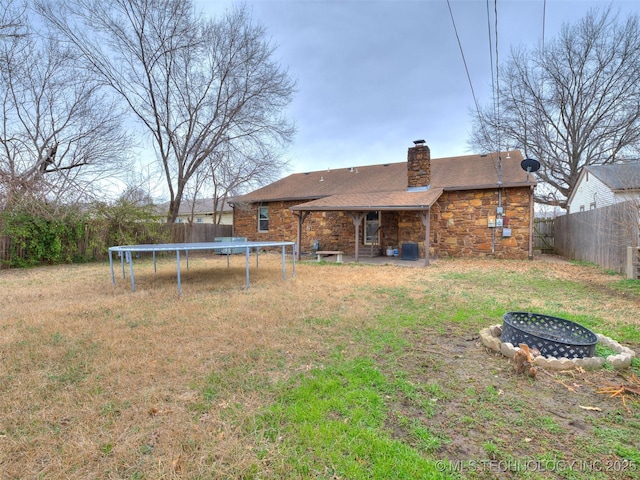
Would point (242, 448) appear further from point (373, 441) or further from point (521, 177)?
point (521, 177)

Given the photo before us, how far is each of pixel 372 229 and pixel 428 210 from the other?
12.0 feet

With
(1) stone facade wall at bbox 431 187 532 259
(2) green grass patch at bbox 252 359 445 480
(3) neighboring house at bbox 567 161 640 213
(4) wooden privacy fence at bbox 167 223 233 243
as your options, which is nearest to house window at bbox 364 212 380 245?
(1) stone facade wall at bbox 431 187 532 259

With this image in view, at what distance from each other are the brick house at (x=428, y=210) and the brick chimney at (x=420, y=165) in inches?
0.6

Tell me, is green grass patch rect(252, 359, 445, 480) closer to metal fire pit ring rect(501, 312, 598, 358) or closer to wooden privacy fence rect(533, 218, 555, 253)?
metal fire pit ring rect(501, 312, 598, 358)

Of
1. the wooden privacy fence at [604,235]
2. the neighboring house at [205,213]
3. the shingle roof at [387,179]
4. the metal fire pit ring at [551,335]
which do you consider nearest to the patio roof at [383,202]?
the shingle roof at [387,179]

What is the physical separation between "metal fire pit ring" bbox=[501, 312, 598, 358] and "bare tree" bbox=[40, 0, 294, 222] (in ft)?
45.5

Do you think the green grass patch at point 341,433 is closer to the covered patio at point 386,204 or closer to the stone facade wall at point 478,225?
the covered patio at point 386,204

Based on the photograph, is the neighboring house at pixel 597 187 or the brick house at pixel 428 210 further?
the neighboring house at pixel 597 187

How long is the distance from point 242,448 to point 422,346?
2.34m

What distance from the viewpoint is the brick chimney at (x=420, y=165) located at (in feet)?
41.0

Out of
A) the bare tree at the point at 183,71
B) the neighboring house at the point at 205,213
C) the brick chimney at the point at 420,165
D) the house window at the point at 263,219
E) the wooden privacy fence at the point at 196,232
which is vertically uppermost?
the bare tree at the point at 183,71

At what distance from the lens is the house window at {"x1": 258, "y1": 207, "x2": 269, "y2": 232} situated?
16.7 m

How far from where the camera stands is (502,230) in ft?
38.1

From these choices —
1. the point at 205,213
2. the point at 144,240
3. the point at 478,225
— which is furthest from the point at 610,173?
the point at 205,213
